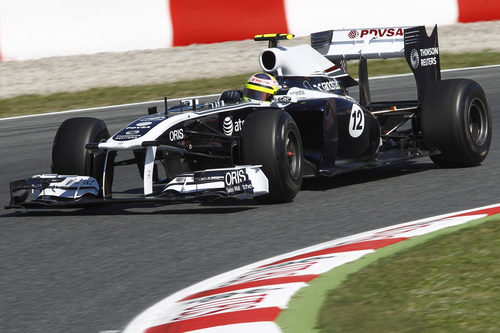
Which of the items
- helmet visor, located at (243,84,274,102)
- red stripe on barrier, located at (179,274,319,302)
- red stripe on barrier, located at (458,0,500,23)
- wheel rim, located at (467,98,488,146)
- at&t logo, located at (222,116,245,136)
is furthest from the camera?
red stripe on barrier, located at (458,0,500,23)

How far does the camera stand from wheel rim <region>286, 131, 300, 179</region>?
7292 mm

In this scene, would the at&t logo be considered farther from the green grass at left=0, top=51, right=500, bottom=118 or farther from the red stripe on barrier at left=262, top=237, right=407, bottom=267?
the green grass at left=0, top=51, right=500, bottom=118

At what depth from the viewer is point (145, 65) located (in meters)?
16.6

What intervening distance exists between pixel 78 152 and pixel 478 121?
3442 mm

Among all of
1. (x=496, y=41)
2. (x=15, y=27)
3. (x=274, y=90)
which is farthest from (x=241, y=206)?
(x=496, y=41)

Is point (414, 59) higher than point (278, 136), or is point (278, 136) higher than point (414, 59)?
point (414, 59)

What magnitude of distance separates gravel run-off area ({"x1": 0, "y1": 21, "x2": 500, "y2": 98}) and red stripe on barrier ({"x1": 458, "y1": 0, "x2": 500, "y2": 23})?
25cm

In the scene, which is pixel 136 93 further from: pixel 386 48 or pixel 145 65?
pixel 386 48

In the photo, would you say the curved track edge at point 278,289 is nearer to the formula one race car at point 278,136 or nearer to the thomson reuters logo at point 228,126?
the formula one race car at point 278,136

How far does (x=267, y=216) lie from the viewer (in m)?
6.77

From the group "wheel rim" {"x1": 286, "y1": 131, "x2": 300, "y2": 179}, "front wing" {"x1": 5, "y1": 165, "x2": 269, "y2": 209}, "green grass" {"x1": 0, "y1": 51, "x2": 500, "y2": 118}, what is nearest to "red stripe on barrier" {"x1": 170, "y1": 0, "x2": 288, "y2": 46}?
"green grass" {"x1": 0, "y1": 51, "x2": 500, "y2": 118}

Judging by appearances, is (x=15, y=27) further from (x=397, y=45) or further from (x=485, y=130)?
(x=485, y=130)

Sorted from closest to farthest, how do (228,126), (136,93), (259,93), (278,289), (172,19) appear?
(278,289), (228,126), (259,93), (136,93), (172,19)

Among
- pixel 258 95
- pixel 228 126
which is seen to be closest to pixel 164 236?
pixel 228 126
